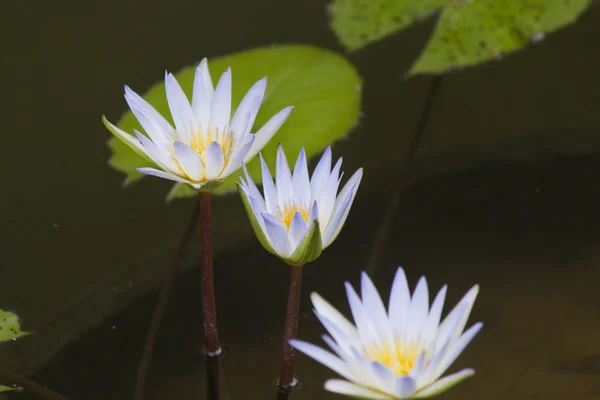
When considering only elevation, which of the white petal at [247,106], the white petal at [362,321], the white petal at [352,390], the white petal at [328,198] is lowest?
the white petal at [352,390]

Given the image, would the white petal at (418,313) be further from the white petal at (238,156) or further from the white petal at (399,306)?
the white petal at (238,156)

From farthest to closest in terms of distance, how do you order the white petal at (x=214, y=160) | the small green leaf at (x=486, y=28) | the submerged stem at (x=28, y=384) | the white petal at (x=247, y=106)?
the small green leaf at (x=486, y=28) < the submerged stem at (x=28, y=384) < the white petal at (x=247, y=106) < the white petal at (x=214, y=160)

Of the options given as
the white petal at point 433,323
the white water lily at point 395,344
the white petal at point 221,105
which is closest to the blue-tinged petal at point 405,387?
the white water lily at point 395,344

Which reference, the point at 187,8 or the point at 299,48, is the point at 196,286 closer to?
the point at 299,48

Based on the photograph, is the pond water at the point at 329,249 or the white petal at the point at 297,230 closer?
the white petal at the point at 297,230

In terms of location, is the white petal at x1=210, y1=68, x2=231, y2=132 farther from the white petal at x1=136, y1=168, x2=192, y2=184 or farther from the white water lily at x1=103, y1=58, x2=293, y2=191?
the white petal at x1=136, y1=168, x2=192, y2=184

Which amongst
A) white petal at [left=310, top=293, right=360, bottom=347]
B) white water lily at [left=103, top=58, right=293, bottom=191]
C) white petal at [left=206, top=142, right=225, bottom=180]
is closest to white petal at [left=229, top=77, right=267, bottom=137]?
white water lily at [left=103, top=58, right=293, bottom=191]
